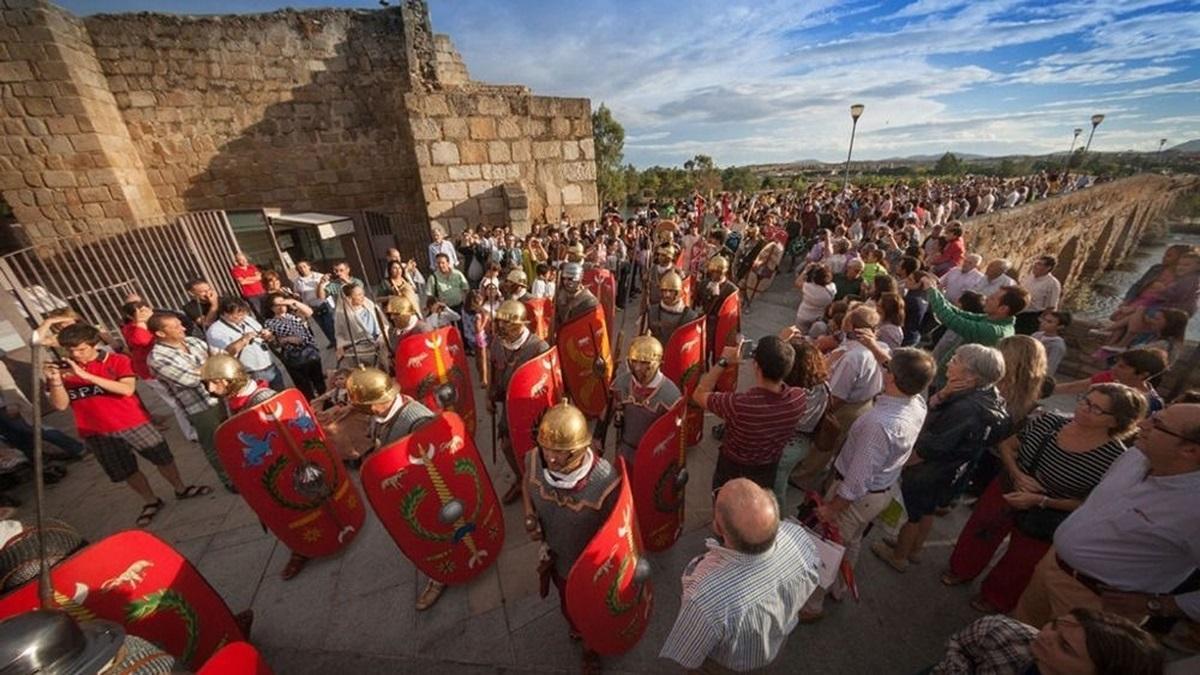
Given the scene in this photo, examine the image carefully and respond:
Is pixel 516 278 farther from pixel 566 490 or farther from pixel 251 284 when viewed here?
pixel 251 284

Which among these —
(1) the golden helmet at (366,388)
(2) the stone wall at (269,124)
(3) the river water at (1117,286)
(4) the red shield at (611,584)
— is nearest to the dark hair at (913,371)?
(4) the red shield at (611,584)

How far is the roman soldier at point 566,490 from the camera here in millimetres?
1708

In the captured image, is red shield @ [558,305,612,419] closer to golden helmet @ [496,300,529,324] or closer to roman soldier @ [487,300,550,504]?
roman soldier @ [487,300,550,504]

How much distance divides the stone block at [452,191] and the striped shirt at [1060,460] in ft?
24.7

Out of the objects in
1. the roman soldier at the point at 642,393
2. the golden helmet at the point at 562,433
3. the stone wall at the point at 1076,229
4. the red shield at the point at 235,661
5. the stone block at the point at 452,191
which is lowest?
the stone wall at the point at 1076,229

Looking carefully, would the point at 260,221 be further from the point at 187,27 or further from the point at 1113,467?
the point at 1113,467

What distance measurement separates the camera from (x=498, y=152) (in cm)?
721

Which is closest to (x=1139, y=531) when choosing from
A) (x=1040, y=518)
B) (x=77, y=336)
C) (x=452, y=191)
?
(x=1040, y=518)


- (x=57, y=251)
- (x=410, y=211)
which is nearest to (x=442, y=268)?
(x=410, y=211)

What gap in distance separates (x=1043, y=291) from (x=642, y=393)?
4667mm

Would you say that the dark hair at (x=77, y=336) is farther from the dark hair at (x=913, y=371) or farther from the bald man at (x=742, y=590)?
the dark hair at (x=913, y=371)

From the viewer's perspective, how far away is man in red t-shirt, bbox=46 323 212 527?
108 inches

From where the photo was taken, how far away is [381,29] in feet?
27.7

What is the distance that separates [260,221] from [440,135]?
3.65 m
